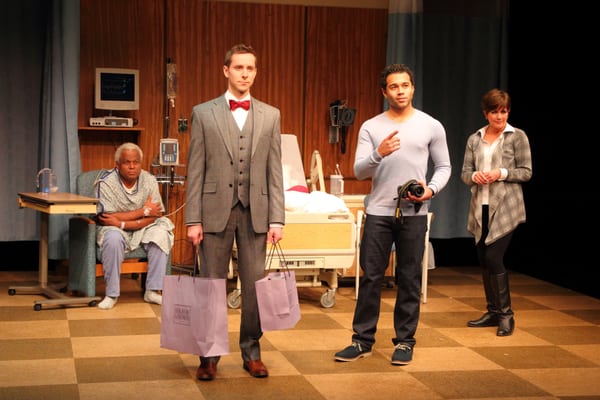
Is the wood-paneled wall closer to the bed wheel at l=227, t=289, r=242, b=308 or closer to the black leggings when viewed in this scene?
the bed wheel at l=227, t=289, r=242, b=308

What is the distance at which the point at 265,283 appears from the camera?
399cm

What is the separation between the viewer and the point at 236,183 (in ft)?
13.2

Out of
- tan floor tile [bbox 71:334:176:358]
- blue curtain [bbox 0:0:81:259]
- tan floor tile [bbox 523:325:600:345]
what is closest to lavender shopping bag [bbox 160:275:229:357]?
tan floor tile [bbox 71:334:176:358]

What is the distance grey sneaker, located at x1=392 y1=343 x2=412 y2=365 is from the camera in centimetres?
443

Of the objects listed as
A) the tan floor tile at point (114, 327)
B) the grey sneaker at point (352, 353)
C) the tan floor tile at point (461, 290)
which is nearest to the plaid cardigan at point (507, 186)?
the grey sneaker at point (352, 353)

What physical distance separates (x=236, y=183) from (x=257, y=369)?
0.87m

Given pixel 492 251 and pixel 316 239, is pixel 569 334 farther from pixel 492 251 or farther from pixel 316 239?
pixel 316 239

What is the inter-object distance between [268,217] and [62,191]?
118 inches

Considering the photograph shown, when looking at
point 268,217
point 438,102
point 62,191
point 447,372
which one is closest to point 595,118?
point 438,102

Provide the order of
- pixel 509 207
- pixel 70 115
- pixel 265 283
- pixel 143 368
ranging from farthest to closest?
pixel 70 115 → pixel 509 207 → pixel 143 368 → pixel 265 283

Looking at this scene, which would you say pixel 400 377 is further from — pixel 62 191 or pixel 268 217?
pixel 62 191

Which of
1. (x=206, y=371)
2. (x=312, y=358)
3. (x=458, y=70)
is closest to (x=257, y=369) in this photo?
(x=206, y=371)

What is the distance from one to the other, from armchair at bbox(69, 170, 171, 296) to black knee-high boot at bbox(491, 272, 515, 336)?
7.27 feet

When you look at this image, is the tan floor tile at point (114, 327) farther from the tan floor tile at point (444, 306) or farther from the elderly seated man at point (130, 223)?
the tan floor tile at point (444, 306)
